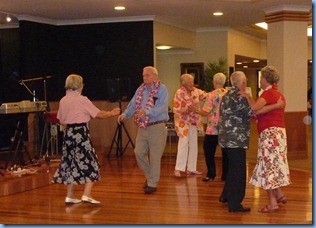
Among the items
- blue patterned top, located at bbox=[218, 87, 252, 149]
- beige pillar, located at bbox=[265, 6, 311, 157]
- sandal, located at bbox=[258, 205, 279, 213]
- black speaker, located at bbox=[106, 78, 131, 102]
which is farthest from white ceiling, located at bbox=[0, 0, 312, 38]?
sandal, located at bbox=[258, 205, 279, 213]

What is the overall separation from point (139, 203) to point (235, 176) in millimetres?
1170

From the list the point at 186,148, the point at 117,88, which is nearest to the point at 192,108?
the point at 186,148

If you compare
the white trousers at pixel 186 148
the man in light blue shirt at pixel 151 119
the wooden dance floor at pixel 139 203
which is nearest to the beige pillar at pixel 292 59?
the wooden dance floor at pixel 139 203

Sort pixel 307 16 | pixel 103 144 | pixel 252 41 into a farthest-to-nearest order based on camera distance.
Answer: pixel 252 41 → pixel 103 144 → pixel 307 16

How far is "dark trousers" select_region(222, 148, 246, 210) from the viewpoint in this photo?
5.00 m

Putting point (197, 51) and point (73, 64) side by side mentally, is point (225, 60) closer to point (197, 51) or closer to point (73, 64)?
point (197, 51)

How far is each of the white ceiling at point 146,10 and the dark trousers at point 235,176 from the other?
156 inches

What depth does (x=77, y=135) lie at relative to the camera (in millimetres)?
5434

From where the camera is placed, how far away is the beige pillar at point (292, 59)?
877 centimetres

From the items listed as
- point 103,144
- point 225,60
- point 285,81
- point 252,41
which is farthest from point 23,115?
point 252,41

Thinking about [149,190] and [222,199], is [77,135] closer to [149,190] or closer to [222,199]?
[149,190]

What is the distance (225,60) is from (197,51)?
0.79 meters

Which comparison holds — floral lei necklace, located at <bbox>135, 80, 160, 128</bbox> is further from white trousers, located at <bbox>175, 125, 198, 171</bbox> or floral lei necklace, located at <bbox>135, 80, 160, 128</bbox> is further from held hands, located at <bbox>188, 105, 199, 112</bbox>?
white trousers, located at <bbox>175, 125, 198, 171</bbox>

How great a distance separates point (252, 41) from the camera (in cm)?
1473
